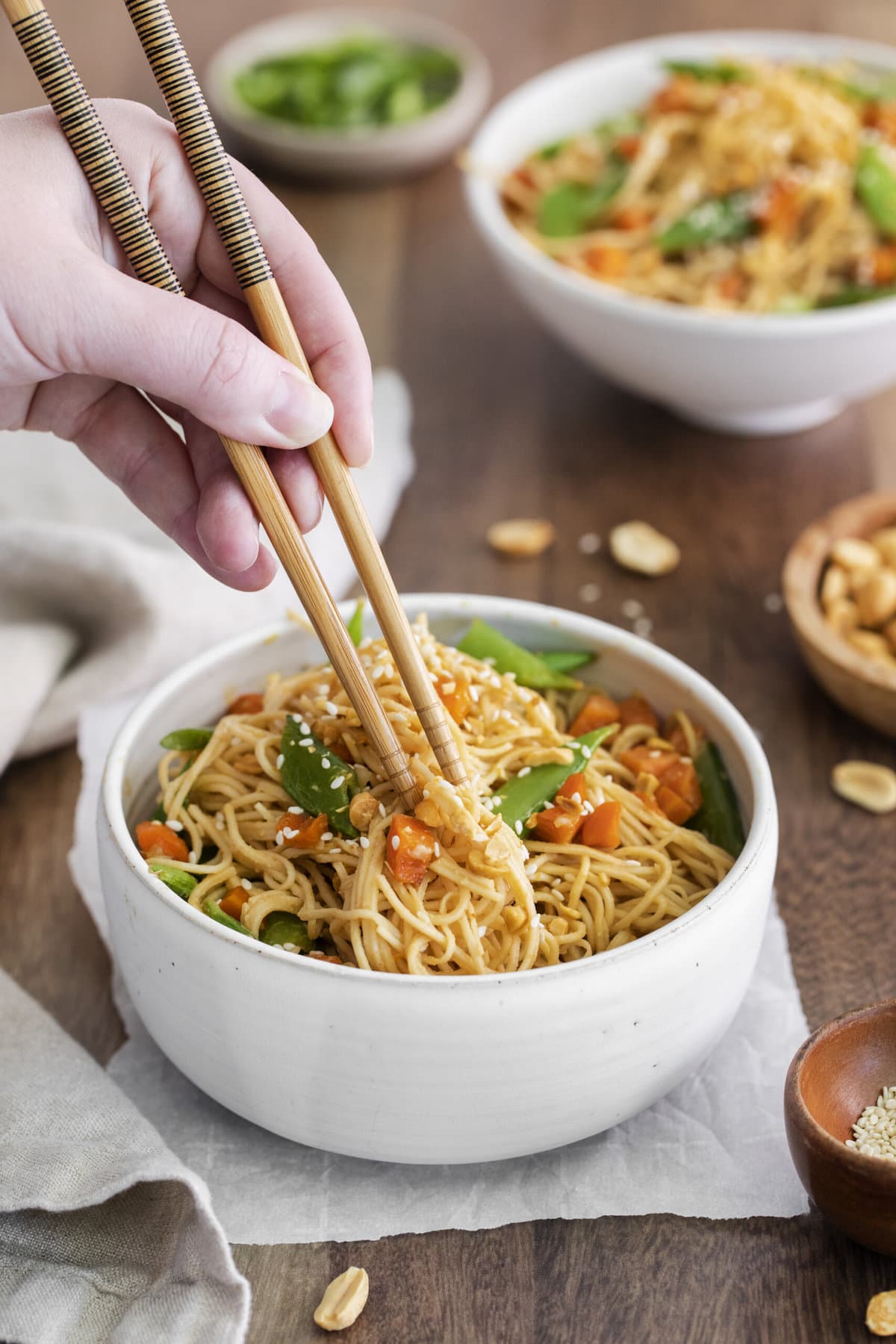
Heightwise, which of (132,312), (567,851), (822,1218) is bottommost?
(822,1218)

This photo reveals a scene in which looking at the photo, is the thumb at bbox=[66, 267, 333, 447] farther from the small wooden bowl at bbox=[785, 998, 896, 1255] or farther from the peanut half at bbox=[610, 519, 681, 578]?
the peanut half at bbox=[610, 519, 681, 578]

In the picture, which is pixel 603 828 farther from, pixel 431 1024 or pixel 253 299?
pixel 253 299

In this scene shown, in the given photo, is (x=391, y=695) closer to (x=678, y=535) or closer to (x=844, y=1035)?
(x=844, y=1035)

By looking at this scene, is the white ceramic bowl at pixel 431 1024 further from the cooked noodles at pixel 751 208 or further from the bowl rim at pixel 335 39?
the bowl rim at pixel 335 39

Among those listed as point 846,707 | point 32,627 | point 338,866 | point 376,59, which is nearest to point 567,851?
point 338,866

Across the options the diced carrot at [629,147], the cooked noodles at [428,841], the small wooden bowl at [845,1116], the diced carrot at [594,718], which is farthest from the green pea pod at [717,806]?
the diced carrot at [629,147]
